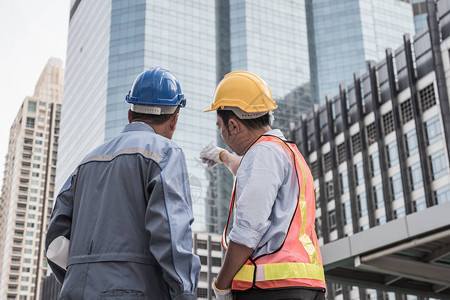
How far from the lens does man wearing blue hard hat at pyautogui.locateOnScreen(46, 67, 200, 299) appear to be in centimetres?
330

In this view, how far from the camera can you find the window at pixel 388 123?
54625 mm

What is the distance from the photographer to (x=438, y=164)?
159ft

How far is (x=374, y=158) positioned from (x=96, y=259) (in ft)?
181

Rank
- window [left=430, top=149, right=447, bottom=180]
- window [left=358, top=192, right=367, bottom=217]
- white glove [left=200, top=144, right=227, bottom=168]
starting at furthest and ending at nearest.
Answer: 1. window [left=358, top=192, right=367, bottom=217]
2. window [left=430, top=149, right=447, bottom=180]
3. white glove [left=200, top=144, right=227, bottom=168]

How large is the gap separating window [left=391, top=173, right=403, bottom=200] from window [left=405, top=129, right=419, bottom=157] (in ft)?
8.28

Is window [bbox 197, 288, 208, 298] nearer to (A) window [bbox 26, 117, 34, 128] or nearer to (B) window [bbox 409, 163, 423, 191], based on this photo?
(B) window [bbox 409, 163, 423, 191]

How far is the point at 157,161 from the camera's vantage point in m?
3.63

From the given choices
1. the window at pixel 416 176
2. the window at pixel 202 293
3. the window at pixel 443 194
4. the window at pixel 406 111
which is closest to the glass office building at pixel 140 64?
the window at pixel 202 293

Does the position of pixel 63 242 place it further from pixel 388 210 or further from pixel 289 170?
pixel 388 210

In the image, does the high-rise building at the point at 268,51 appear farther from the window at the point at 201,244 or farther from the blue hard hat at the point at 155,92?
the blue hard hat at the point at 155,92

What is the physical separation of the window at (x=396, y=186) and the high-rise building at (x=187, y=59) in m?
36.3

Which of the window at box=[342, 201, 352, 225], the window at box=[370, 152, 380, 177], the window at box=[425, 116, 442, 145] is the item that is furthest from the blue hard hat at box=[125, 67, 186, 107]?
the window at box=[342, 201, 352, 225]

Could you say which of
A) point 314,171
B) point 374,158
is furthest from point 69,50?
point 374,158

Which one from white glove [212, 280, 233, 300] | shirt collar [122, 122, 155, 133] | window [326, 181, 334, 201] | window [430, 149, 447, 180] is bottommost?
white glove [212, 280, 233, 300]
